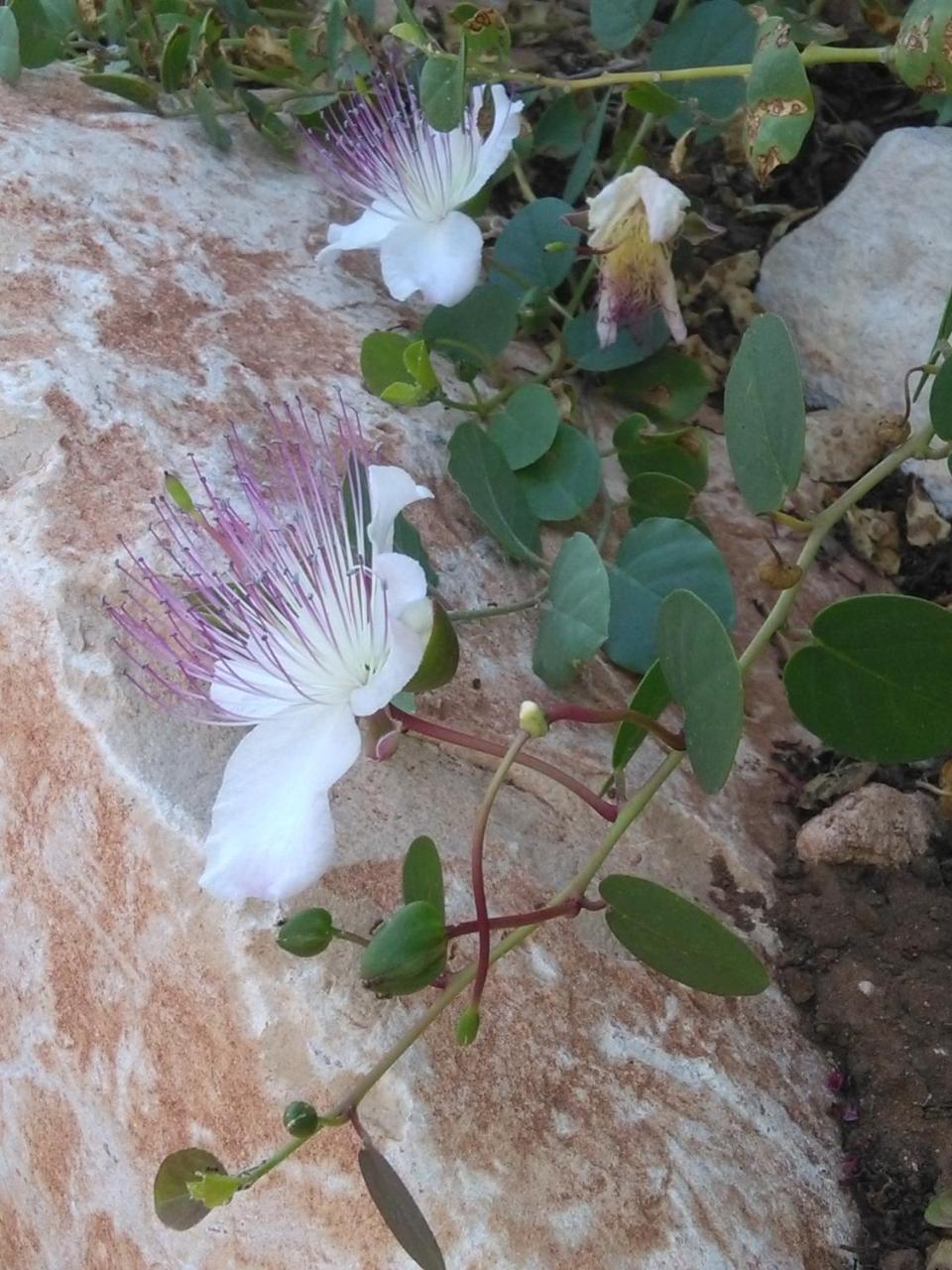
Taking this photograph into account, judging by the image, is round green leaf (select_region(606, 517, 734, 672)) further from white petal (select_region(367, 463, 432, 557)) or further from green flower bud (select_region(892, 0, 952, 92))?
green flower bud (select_region(892, 0, 952, 92))

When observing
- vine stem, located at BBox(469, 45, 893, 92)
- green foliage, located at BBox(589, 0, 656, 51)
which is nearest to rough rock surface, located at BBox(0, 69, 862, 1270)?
vine stem, located at BBox(469, 45, 893, 92)

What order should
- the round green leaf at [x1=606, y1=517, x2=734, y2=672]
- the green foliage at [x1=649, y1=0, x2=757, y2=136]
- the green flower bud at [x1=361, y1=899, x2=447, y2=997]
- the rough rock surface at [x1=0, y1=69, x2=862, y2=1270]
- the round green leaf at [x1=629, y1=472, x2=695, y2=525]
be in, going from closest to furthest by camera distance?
the green flower bud at [x1=361, y1=899, x2=447, y2=997] < the rough rock surface at [x1=0, y1=69, x2=862, y2=1270] < the round green leaf at [x1=606, y1=517, x2=734, y2=672] < the round green leaf at [x1=629, y1=472, x2=695, y2=525] < the green foliage at [x1=649, y1=0, x2=757, y2=136]

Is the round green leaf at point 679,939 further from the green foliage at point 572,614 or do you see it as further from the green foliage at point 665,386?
the green foliage at point 665,386

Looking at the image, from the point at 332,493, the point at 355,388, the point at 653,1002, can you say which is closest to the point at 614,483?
the point at 355,388

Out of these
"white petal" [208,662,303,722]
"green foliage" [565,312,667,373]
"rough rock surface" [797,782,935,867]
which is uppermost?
"white petal" [208,662,303,722]

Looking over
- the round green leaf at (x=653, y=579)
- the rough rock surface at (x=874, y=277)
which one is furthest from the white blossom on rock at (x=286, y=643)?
the rough rock surface at (x=874, y=277)
